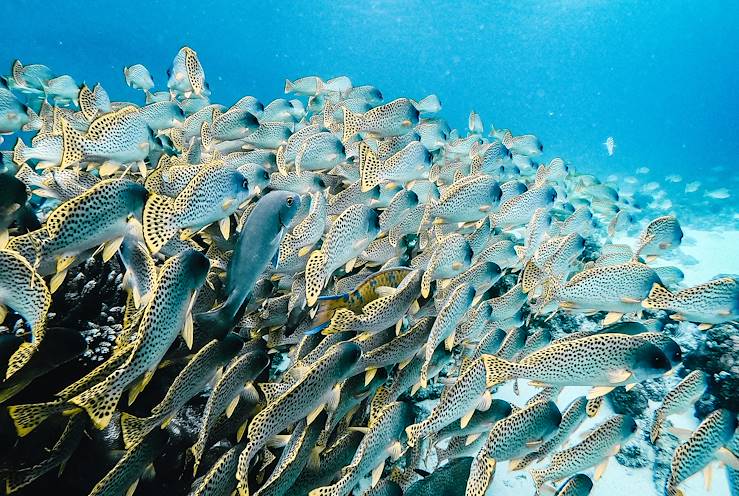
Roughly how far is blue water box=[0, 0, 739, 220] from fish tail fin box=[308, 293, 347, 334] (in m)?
81.5

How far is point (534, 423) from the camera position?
2.40 m

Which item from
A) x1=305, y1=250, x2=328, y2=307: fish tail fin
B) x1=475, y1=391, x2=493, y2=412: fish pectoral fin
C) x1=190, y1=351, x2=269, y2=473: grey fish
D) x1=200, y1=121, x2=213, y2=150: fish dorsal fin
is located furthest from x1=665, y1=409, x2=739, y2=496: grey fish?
x1=200, y1=121, x2=213, y2=150: fish dorsal fin

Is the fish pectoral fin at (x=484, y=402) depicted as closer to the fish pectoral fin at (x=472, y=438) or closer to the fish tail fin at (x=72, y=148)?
the fish pectoral fin at (x=472, y=438)

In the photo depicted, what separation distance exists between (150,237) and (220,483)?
54.9 inches

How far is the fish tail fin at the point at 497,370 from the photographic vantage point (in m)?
2.32

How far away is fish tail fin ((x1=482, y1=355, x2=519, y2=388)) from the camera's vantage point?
91.3 inches

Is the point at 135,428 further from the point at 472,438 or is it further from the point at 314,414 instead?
the point at 472,438

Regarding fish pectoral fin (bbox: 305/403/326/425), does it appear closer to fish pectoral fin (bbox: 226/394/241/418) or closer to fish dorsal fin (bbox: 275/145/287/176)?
fish pectoral fin (bbox: 226/394/241/418)

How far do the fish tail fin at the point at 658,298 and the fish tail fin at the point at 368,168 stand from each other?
226cm

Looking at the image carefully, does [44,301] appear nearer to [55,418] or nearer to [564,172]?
[55,418]

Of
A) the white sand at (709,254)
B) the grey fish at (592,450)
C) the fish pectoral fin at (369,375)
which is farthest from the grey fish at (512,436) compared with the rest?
the white sand at (709,254)

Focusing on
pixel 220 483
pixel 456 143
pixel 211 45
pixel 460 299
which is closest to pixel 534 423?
pixel 460 299

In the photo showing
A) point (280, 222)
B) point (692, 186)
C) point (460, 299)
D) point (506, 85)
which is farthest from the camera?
point (506, 85)

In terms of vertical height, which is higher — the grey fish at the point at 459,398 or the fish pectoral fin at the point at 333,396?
the grey fish at the point at 459,398
